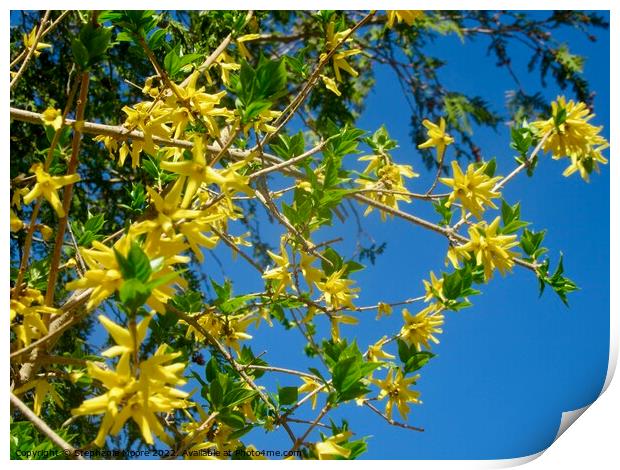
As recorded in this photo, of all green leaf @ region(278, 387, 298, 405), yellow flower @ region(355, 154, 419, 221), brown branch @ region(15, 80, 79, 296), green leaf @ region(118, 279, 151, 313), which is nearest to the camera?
green leaf @ region(118, 279, 151, 313)

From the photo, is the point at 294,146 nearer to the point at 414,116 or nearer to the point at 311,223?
the point at 311,223

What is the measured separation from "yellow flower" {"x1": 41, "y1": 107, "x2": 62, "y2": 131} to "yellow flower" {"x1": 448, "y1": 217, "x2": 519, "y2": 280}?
52 cm

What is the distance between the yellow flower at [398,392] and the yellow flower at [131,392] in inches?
14.4

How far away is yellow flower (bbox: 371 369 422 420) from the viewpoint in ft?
2.64

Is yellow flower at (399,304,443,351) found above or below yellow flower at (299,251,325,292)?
below

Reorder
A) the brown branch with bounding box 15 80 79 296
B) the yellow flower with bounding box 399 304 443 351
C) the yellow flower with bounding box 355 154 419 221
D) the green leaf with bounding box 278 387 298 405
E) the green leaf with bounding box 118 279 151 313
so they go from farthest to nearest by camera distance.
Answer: the yellow flower with bounding box 355 154 419 221 < the yellow flower with bounding box 399 304 443 351 < the green leaf with bounding box 278 387 298 405 < the brown branch with bounding box 15 80 79 296 < the green leaf with bounding box 118 279 151 313

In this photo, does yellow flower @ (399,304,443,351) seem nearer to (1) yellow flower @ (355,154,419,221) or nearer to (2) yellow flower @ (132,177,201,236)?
(1) yellow flower @ (355,154,419,221)

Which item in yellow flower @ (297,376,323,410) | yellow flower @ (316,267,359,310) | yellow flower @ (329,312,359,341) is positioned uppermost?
yellow flower @ (316,267,359,310)

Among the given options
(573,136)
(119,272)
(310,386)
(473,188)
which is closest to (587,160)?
(573,136)

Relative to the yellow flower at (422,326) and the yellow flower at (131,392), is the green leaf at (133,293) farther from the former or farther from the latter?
the yellow flower at (422,326)

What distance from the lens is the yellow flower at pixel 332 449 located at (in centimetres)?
63

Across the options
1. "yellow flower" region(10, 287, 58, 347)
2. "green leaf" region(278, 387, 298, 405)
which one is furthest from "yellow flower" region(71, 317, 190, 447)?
"green leaf" region(278, 387, 298, 405)

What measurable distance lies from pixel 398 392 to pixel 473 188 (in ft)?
0.98

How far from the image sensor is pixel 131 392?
50cm
